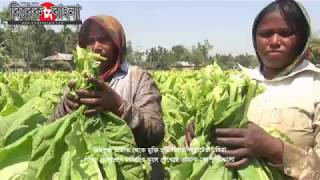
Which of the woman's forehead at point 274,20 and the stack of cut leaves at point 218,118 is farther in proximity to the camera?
the woman's forehead at point 274,20

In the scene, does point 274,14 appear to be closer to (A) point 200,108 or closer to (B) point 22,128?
(A) point 200,108

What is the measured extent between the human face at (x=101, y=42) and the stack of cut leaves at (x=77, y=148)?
455 mm

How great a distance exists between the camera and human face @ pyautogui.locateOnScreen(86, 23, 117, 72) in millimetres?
2584

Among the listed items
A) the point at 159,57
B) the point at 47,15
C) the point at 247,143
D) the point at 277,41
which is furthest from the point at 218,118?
the point at 159,57

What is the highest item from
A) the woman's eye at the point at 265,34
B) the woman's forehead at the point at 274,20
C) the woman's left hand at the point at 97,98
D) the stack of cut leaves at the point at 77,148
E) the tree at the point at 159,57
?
the woman's forehead at the point at 274,20

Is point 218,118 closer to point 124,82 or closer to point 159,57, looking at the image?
point 124,82

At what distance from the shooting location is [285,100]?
2084mm

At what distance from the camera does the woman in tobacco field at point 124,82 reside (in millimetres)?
2379

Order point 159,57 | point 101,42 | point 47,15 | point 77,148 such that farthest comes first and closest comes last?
point 159,57 < point 47,15 < point 101,42 < point 77,148

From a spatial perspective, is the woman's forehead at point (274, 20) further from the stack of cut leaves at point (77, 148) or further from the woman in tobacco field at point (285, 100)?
the stack of cut leaves at point (77, 148)

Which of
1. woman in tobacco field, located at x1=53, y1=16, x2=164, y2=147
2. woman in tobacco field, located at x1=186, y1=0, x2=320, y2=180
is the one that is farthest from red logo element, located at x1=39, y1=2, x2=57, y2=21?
woman in tobacco field, located at x1=186, y1=0, x2=320, y2=180

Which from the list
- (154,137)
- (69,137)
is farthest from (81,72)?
(154,137)

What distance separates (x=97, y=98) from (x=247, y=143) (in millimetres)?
656

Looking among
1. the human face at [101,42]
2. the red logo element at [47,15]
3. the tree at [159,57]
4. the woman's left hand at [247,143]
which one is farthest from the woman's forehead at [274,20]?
the tree at [159,57]
